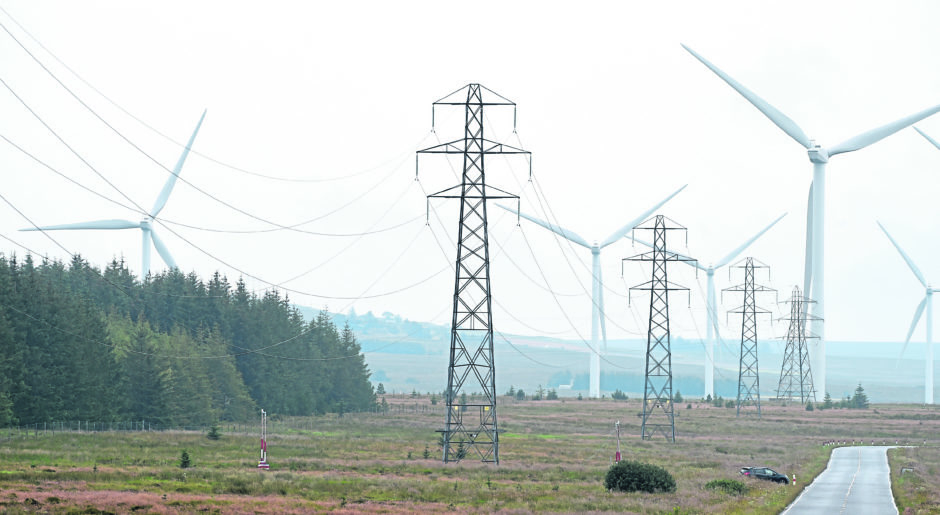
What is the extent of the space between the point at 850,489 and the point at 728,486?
8515mm

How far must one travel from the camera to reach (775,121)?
649ft

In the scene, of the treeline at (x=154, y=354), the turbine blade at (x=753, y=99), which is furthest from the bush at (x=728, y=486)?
the turbine blade at (x=753, y=99)

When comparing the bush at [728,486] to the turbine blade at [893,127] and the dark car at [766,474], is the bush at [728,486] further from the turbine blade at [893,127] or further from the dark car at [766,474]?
the turbine blade at [893,127]

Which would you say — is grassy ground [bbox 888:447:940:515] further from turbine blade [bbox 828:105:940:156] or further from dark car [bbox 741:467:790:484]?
turbine blade [bbox 828:105:940:156]

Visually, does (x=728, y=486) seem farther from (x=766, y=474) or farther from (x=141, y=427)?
(x=141, y=427)

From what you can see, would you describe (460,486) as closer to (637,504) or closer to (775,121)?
(637,504)

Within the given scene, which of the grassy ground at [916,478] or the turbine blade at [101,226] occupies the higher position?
the turbine blade at [101,226]

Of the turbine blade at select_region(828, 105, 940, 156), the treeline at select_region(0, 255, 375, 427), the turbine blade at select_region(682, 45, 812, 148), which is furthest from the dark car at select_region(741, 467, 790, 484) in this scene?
the turbine blade at select_region(828, 105, 940, 156)

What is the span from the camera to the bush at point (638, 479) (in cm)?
7331

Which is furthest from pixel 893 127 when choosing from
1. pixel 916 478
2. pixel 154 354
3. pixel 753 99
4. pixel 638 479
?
pixel 638 479

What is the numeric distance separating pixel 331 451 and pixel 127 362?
4203 centimetres

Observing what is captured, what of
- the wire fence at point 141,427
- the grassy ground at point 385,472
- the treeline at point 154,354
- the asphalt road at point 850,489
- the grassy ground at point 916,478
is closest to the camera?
the grassy ground at point 385,472

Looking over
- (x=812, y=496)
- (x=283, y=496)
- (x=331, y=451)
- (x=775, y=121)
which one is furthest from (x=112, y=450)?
(x=775, y=121)

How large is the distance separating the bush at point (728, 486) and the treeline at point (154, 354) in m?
62.6
